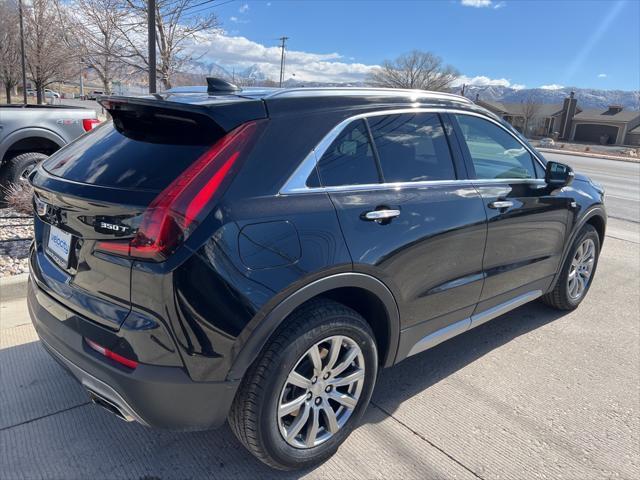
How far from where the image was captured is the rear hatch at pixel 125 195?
2.01 metres

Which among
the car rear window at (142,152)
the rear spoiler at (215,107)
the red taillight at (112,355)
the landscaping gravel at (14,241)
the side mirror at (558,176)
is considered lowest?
the landscaping gravel at (14,241)

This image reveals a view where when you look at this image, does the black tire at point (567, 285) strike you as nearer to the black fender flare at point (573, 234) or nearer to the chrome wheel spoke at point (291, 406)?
the black fender flare at point (573, 234)

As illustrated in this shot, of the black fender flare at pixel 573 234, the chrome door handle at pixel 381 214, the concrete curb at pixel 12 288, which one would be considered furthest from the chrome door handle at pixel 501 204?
the concrete curb at pixel 12 288

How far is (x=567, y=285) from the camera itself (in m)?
4.43

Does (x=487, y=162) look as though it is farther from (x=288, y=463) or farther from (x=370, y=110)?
(x=288, y=463)

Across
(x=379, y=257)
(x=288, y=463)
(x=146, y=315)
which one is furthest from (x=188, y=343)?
(x=379, y=257)

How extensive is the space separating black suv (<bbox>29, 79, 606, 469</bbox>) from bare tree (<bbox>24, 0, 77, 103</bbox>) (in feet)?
65.3

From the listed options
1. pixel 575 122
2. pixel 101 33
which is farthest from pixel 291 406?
pixel 575 122

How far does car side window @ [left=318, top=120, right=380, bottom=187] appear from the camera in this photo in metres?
2.45

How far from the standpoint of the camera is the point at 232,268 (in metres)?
2.02

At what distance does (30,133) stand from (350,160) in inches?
229

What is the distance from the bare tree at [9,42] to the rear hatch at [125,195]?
92.1 ft

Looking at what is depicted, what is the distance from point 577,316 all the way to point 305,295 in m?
3.39

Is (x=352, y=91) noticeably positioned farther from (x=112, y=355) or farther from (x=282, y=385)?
(x=112, y=355)
